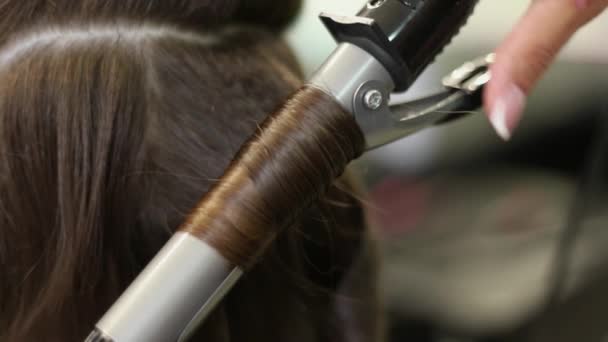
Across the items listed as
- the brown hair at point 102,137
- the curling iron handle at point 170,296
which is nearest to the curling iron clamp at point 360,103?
the curling iron handle at point 170,296

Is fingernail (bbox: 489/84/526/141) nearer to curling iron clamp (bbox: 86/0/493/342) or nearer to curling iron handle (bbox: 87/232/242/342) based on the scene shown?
curling iron clamp (bbox: 86/0/493/342)

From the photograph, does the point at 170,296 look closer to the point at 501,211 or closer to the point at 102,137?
the point at 102,137

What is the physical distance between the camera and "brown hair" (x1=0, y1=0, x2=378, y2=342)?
0.44 m

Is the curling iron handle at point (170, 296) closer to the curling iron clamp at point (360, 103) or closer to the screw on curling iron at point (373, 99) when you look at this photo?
the curling iron clamp at point (360, 103)

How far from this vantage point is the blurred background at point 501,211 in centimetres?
130

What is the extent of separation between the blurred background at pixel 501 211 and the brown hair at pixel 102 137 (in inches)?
30.0

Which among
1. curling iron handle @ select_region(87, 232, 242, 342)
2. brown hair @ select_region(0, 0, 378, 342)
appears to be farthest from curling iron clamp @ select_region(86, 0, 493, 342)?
brown hair @ select_region(0, 0, 378, 342)

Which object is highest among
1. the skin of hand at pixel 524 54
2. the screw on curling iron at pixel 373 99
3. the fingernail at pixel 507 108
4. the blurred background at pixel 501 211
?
the screw on curling iron at pixel 373 99

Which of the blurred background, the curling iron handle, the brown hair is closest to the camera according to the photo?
the curling iron handle

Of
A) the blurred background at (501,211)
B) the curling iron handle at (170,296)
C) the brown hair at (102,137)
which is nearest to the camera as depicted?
the curling iron handle at (170,296)

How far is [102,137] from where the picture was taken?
1.45 feet

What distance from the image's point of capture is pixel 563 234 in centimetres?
135

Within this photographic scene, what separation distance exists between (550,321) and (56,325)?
3.64ft

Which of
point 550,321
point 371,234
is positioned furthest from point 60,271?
point 550,321
